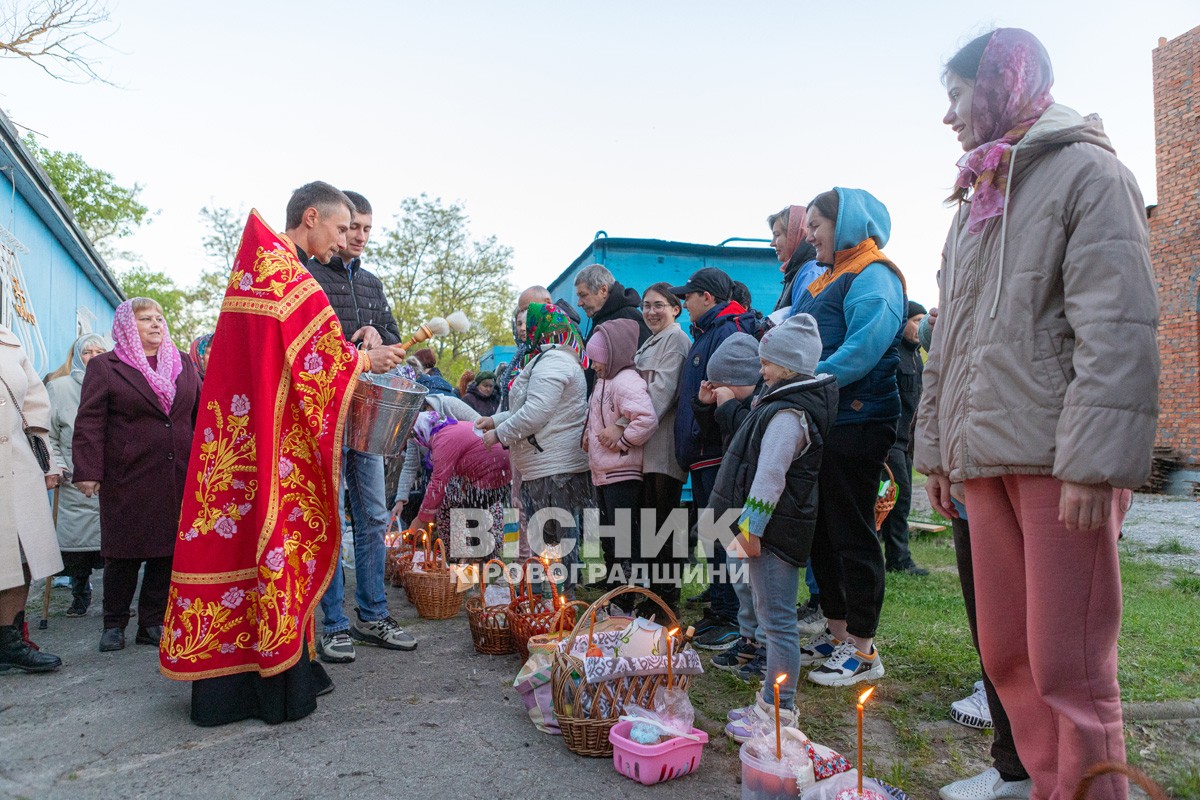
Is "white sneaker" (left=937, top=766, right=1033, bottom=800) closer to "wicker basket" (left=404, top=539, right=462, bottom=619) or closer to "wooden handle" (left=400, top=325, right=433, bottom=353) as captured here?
"wooden handle" (left=400, top=325, right=433, bottom=353)

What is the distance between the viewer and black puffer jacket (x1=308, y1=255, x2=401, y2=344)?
4012mm

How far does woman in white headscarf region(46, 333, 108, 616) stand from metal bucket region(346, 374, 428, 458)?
3113 millimetres

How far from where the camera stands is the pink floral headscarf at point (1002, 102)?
1.97 m

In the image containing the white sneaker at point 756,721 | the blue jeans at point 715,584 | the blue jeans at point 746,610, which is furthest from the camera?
the blue jeans at point 715,584

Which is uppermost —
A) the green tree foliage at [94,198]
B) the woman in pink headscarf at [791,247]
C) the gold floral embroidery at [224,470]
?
the green tree foliage at [94,198]

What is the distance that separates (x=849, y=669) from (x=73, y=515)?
5.26 m

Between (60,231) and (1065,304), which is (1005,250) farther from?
(60,231)

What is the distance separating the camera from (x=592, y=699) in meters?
2.74

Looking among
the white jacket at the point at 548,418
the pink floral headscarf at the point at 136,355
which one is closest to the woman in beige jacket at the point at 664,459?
the white jacket at the point at 548,418

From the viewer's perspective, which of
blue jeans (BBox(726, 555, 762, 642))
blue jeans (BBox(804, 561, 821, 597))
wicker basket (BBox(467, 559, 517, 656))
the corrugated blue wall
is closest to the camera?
blue jeans (BBox(726, 555, 762, 642))

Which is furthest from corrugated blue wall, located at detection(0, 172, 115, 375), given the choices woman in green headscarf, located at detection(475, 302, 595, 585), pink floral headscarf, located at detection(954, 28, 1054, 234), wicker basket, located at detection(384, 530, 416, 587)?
pink floral headscarf, located at detection(954, 28, 1054, 234)

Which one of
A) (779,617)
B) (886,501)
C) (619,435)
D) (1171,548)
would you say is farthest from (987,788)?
(1171,548)

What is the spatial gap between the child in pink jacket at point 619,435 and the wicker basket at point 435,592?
1035 mm

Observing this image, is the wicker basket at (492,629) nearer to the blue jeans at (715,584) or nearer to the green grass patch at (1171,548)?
the blue jeans at (715,584)
